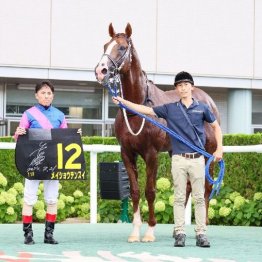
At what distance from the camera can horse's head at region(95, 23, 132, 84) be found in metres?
6.13

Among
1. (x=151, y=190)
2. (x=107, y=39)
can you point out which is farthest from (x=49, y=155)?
(x=107, y=39)

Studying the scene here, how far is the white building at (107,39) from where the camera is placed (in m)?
18.2

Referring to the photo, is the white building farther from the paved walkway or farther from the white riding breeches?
the white riding breeches

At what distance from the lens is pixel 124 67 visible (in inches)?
257

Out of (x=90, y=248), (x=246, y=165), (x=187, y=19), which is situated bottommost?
(x=90, y=248)

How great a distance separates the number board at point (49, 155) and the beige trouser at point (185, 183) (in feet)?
2.98

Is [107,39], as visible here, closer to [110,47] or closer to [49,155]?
[110,47]

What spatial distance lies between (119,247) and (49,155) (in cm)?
100

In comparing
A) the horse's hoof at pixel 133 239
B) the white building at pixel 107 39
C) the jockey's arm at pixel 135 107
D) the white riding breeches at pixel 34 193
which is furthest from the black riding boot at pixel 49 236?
the white building at pixel 107 39

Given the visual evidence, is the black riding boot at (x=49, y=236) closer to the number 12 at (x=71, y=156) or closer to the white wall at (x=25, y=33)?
the number 12 at (x=71, y=156)

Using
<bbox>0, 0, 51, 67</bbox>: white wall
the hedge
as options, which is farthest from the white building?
the hedge

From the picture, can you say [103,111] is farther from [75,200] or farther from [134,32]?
[75,200]

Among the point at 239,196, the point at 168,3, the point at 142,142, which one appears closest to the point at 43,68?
the point at 168,3

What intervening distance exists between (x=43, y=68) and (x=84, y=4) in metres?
1.89
